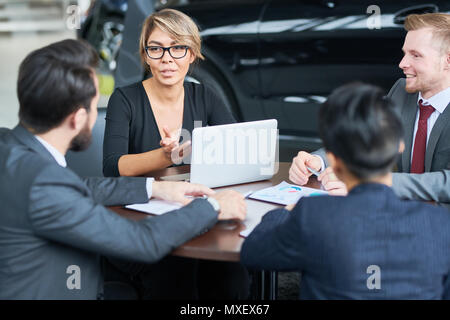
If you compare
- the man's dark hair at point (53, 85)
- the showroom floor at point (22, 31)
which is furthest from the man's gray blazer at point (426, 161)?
the showroom floor at point (22, 31)

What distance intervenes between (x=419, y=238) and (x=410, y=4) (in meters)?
2.29

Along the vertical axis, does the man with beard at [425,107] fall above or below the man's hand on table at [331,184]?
above

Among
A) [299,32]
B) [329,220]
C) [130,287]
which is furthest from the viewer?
[299,32]

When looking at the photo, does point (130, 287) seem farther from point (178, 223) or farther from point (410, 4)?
point (410, 4)

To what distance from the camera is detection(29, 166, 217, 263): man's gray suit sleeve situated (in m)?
1.34

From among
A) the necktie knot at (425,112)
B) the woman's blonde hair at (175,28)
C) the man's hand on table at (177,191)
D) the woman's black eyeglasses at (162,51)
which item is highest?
the woman's blonde hair at (175,28)

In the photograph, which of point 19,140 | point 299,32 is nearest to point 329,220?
point 19,140

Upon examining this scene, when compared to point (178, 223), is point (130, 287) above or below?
below

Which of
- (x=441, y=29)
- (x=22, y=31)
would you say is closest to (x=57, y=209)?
(x=441, y=29)

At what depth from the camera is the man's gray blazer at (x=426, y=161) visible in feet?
6.02

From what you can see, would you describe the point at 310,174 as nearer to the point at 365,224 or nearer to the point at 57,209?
the point at 365,224

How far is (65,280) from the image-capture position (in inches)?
58.0

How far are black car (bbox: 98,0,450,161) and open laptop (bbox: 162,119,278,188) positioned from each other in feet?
5.36

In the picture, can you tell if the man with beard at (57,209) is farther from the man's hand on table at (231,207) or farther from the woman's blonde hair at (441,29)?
the woman's blonde hair at (441,29)
